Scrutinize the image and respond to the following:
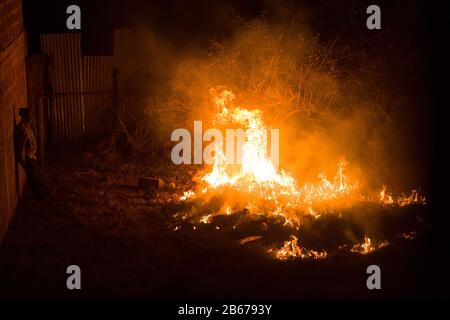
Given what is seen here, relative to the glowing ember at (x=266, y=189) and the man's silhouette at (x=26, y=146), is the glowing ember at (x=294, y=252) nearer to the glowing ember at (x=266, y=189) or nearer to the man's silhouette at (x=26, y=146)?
the glowing ember at (x=266, y=189)

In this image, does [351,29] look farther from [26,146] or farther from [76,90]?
[26,146]

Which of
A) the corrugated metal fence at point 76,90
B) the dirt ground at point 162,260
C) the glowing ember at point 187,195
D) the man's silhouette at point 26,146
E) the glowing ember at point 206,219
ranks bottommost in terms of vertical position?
the dirt ground at point 162,260

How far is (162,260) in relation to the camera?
357 inches

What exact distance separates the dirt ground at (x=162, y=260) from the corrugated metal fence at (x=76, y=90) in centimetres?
323

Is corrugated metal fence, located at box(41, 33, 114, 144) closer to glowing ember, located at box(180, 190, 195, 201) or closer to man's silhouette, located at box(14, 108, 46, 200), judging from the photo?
man's silhouette, located at box(14, 108, 46, 200)

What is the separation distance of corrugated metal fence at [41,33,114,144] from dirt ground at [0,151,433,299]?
10.6ft

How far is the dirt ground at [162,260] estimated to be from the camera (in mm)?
8094

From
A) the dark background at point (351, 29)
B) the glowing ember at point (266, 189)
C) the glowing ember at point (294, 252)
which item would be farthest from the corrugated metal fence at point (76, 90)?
the glowing ember at point (294, 252)

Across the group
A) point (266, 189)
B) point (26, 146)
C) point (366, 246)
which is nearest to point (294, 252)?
point (366, 246)

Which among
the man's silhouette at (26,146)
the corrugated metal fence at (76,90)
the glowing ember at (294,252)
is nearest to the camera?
the glowing ember at (294,252)

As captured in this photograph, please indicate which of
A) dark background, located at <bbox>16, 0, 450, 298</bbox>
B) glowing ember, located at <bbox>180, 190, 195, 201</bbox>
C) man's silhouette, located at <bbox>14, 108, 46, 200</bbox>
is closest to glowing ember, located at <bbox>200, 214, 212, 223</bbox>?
glowing ember, located at <bbox>180, 190, 195, 201</bbox>

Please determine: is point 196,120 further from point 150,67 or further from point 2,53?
point 2,53

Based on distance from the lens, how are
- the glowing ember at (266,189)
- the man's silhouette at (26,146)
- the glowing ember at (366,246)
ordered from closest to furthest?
the glowing ember at (366,246) → the glowing ember at (266,189) → the man's silhouette at (26,146)

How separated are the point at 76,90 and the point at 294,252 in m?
7.88
